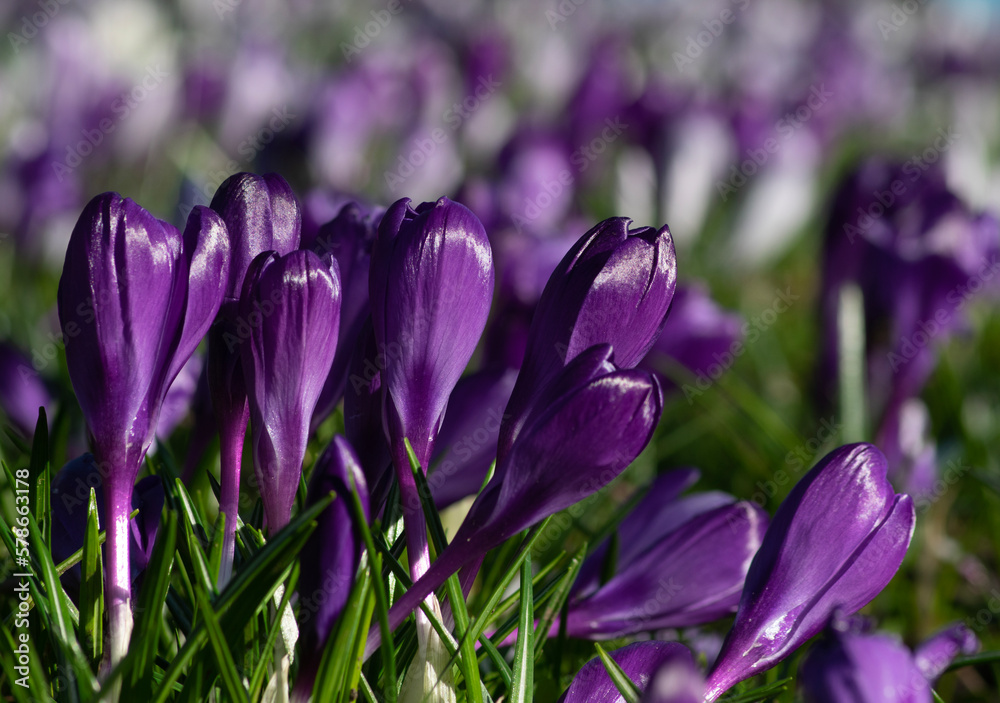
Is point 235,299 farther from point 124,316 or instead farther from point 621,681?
point 621,681

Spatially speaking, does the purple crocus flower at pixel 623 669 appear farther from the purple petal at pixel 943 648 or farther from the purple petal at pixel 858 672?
the purple petal at pixel 943 648

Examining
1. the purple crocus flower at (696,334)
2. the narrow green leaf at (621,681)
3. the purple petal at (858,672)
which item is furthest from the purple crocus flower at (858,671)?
the purple crocus flower at (696,334)

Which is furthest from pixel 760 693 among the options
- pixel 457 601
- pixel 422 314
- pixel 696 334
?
pixel 696 334

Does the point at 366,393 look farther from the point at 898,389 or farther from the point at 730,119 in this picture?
the point at 730,119

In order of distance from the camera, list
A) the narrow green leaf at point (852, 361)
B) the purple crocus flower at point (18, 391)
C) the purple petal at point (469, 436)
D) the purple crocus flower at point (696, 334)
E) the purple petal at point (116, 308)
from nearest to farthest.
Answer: the purple petal at point (116, 308) < the purple petal at point (469, 436) < the purple crocus flower at point (18, 391) < the purple crocus flower at point (696, 334) < the narrow green leaf at point (852, 361)

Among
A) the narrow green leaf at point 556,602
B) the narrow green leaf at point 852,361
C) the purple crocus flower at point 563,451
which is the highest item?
the purple crocus flower at point 563,451
